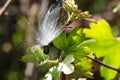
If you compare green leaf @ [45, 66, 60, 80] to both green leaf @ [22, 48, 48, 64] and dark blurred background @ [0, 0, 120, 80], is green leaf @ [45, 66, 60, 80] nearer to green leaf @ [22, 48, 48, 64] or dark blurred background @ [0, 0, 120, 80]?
green leaf @ [22, 48, 48, 64]

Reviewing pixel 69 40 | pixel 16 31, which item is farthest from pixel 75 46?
pixel 16 31

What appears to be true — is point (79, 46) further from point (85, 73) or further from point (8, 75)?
point (8, 75)

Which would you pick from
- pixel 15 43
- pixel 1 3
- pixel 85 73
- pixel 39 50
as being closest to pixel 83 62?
pixel 85 73

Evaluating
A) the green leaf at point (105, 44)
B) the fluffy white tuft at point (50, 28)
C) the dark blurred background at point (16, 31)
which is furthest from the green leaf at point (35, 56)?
the dark blurred background at point (16, 31)

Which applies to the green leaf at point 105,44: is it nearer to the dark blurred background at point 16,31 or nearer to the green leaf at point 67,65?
the green leaf at point 67,65

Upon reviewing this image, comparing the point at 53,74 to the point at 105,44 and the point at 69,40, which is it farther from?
the point at 105,44

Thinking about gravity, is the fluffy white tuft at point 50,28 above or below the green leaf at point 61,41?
above
